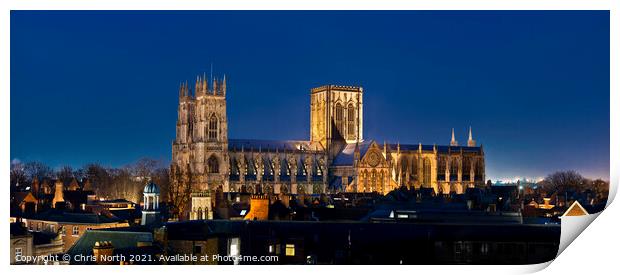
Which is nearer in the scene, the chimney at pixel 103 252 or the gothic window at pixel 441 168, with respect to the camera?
the chimney at pixel 103 252

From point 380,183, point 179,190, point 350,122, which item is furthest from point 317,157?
point 179,190

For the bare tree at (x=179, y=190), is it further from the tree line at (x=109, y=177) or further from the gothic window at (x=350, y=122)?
the gothic window at (x=350, y=122)

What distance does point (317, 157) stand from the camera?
416 feet

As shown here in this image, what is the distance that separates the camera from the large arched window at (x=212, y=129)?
115m

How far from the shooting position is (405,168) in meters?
128

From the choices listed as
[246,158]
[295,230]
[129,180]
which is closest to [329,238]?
[295,230]

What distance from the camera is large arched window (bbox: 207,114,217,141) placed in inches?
4513

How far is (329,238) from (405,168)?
84636 mm

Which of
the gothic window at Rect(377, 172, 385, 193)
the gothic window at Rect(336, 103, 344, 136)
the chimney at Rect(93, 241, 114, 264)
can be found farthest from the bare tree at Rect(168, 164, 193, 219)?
the gothic window at Rect(336, 103, 344, 136)

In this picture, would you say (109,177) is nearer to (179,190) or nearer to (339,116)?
(179,190)

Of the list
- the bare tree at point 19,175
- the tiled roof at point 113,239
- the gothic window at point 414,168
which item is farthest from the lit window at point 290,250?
the gothic window at point 414,168
